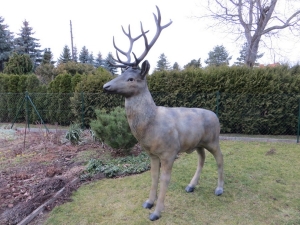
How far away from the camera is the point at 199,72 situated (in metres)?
9.53

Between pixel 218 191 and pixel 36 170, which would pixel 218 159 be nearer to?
pixel 218 191

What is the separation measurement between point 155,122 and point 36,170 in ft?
11.8

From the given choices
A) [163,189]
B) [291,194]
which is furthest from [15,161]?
[291,194]

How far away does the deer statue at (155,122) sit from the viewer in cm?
284

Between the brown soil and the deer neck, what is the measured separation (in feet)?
6.46

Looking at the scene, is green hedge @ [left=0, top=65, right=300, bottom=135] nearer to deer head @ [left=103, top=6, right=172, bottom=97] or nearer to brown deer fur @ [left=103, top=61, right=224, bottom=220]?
brown deer fur @ [left=103, top=61, right=224, bottom=220]

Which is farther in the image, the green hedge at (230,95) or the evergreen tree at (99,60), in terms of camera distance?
the evergreen tree at (99,60)

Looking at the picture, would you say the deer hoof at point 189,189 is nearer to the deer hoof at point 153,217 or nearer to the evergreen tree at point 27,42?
the deer hoof at point 153,217

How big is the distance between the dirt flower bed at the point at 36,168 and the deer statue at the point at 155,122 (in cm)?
175

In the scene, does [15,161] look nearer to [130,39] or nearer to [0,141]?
[0,141]

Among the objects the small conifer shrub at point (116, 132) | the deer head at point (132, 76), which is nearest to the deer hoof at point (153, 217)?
the deer head at point (132, 76)

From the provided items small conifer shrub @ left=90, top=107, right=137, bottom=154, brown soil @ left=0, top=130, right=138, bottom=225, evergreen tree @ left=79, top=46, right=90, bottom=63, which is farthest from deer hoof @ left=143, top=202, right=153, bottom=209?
evergreen tree @ left=79, top=46, right=90, bottom=63

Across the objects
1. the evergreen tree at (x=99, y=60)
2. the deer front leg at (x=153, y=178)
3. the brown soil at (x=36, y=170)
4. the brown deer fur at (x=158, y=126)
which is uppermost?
the evergreen tree at (x=99, y=60)

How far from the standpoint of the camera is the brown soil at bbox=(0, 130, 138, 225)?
11.6 feet
